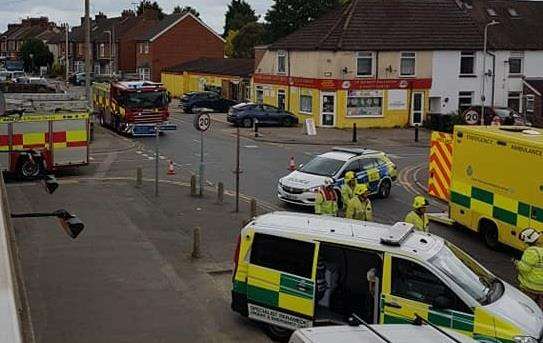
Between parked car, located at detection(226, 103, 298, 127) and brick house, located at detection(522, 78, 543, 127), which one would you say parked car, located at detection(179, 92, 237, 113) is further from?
brick house, located at detection(522, 78, 543, 127)

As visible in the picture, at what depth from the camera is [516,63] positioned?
1887 inches

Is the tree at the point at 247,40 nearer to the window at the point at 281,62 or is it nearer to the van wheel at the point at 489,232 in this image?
the window at the point at 281,62

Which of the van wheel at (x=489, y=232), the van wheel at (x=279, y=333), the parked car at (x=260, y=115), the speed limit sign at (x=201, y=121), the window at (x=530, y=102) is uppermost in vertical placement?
the window at (x=530, y=102)

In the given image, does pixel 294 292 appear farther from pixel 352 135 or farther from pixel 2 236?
pixel 352 135

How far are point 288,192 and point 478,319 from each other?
11.6 meters

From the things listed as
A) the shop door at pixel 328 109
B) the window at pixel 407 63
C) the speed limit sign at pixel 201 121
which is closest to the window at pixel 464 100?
the window at pixel 407 63

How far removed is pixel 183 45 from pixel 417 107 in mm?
35629

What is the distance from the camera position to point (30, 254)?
15.7m

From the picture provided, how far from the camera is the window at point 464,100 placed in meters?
46.5

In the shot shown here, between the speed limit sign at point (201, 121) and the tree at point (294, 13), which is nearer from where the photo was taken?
the speed limit sign at point (201, 121)

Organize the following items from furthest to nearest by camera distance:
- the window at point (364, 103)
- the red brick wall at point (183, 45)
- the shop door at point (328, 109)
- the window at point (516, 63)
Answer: the red brick wall at point (183, 45) → the window at point (516, 63) → the window at point (364, 103) → the shop door at point (328, 109)

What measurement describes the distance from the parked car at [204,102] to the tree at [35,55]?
5500 cm

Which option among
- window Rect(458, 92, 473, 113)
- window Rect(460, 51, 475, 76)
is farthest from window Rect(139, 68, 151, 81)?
window Rect(460, 51, 475, 76)


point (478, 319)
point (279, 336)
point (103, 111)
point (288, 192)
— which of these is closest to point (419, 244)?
point (478, 319)
